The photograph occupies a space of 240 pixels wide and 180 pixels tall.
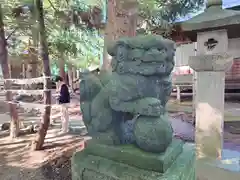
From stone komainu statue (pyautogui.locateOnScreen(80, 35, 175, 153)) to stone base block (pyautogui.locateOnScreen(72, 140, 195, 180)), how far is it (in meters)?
0.06

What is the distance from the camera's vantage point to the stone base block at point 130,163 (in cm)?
92

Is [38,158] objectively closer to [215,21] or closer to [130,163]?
[130,163]

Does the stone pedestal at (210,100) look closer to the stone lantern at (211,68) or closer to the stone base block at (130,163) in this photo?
the stone lantern at (211,68)

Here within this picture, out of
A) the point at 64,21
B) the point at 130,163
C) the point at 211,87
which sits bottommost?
the point at 130,163

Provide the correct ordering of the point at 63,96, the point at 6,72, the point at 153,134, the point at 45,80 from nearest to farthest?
the point at 153,134
the point at 45,80
the point at 6,72
the point at 63,96

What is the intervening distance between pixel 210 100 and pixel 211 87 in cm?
15

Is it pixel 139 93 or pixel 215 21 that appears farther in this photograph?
pixel 215 21

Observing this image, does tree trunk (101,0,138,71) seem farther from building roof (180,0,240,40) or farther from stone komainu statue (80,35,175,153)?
stone komainu statue (80,35,175,153)

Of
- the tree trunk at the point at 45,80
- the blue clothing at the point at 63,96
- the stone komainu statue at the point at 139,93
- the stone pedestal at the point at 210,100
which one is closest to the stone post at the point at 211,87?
the stone pedestal at the point at 210,100

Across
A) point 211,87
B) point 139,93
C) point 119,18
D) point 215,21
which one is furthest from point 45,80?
→ point 139,93

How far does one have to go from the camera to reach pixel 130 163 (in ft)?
3.26

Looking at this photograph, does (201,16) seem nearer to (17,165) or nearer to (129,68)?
(129,68)

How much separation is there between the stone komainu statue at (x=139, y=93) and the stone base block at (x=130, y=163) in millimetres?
56

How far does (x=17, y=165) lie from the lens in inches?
128
